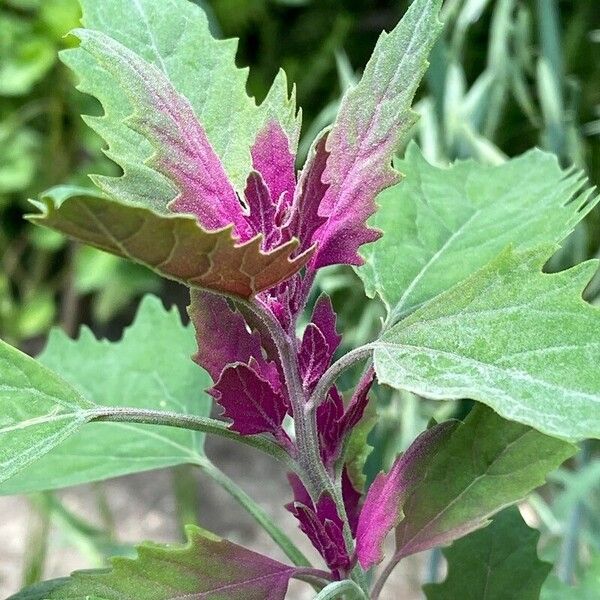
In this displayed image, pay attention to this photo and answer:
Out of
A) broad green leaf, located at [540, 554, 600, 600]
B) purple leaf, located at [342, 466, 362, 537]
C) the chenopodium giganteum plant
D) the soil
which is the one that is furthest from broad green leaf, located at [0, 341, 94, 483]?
the soil

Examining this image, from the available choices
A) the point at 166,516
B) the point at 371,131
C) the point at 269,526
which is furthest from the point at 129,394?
the point at 166,516

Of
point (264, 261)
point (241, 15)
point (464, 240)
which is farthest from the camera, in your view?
point (241, 15)

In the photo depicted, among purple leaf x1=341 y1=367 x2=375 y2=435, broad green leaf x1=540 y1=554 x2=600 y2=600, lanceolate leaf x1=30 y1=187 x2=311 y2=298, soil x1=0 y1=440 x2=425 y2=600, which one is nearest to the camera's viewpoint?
lanceolate leaf x1=30 y1=187 x2=311 y2=298

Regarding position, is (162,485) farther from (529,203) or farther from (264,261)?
(264,261)

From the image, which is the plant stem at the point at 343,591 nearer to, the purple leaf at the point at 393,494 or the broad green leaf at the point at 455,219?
the purple leaf at the point at 393,494

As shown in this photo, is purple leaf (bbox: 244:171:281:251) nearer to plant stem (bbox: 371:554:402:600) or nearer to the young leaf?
the young leaf

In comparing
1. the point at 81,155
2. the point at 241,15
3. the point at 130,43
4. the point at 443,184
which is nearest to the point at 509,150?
the point at 241,15

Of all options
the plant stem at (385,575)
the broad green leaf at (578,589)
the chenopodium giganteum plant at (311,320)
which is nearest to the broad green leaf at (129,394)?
the chenopodium giganteum plant at (311,320)

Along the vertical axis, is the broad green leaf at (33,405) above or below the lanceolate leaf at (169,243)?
below
